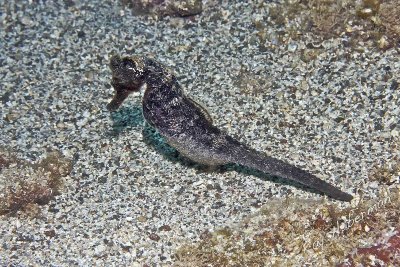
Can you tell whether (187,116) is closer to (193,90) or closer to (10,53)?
(193,90)

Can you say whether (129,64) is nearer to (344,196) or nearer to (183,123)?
(183,123)

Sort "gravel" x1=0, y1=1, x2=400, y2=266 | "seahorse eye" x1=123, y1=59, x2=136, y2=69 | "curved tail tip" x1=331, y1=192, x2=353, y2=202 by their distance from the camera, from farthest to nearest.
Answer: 1. "gravel" x1=0, y1=1, x2=400, y2=266
2. "curved tail tip" x1=331, y1=192, x2=353, y2=202
3. "seahorse eye" x1=123, y1=59, x2=136, y2=69

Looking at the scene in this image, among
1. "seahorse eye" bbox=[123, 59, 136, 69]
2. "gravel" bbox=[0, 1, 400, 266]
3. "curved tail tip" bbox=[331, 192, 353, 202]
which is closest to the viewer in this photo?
"seahorse eye" bbox=[123, 59, 136, 69]

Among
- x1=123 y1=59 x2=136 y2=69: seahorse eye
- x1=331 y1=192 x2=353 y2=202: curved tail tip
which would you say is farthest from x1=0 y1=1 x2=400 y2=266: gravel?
x1=123 y1=59 x2=136 y2=69: seahorse eye

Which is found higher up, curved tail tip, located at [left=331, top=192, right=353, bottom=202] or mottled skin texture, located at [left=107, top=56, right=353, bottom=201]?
mottled skin texture, located at [left=107, top=56, right=353, bottom=201]

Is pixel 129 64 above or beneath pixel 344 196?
above

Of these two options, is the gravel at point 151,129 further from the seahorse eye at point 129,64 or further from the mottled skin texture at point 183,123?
the seahorse eye at point 129,64

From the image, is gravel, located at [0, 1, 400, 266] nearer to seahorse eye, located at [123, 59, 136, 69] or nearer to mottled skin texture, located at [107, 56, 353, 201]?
mottled skin texture, located at [107, 56, 353, 201]

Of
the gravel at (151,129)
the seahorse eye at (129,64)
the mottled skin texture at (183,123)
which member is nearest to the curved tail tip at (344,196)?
the mottled skin texture at (183,123)

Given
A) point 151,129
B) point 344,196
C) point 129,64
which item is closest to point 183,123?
point 129,64
